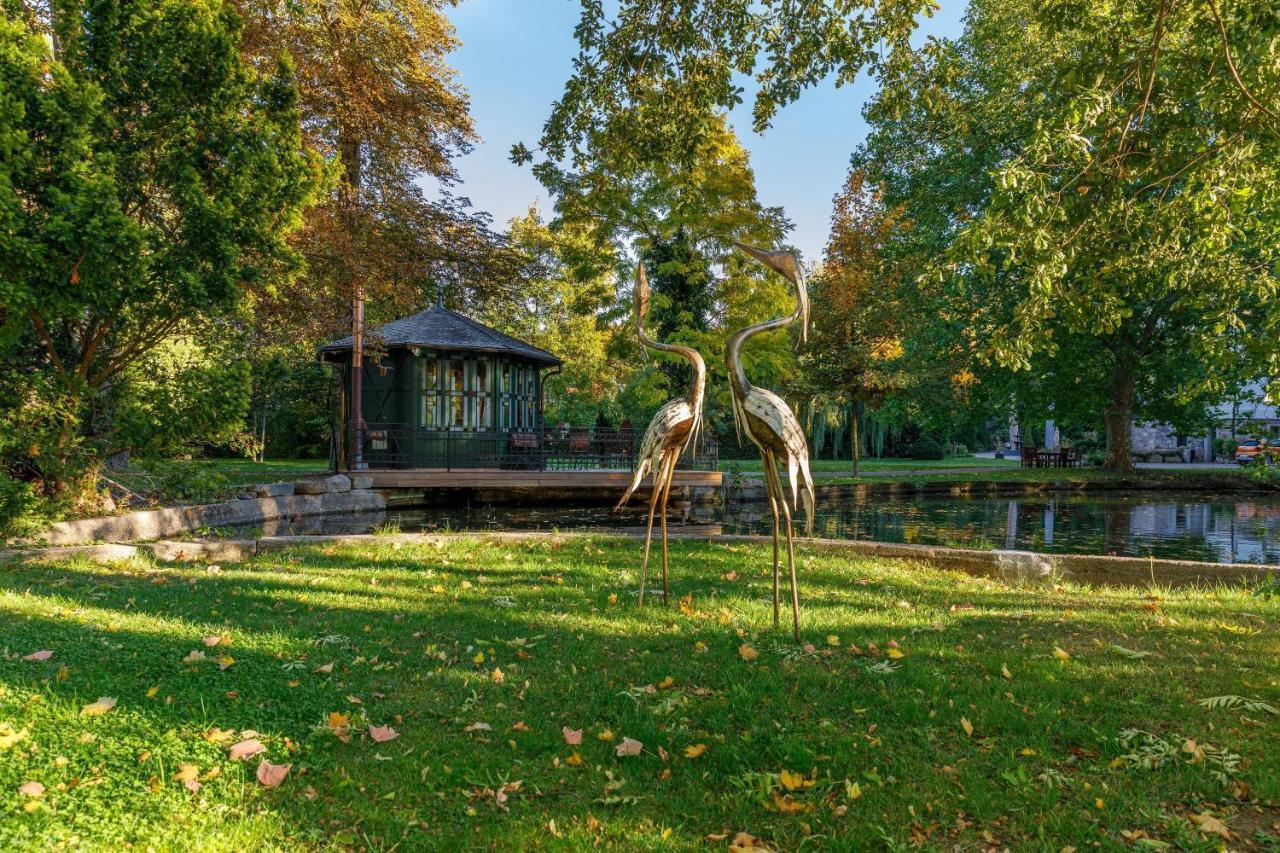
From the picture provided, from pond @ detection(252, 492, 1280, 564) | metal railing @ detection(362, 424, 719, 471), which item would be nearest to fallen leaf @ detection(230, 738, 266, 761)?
pond @ detection(252, 492, 1280, 564)

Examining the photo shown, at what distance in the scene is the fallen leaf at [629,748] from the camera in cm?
316

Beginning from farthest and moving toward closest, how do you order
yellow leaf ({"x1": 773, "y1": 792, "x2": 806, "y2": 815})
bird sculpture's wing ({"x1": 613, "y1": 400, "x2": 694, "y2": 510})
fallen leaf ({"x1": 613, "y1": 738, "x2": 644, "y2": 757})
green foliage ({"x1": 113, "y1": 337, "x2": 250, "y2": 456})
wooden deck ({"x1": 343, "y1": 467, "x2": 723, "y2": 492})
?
wooden deck ({"x1": 343, "y1": 467, "x2": 723, "y2": 492}), green foliage ({"x1": 113, "y1": 337, "x2": 250, "y2": 456}), bird sculpture's wing ({"x1": 613, "y1": 400, "x2": 694, "y2": 510}), fallen leaf ({"x1": 613, "y1": 738, "x2": 644, "y2": 757}), yellow leaf ({"x1": 773, "y1": 792, "x2": 806, "y2": 815})

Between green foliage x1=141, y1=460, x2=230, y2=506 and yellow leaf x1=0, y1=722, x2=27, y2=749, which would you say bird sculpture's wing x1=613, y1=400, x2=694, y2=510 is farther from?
green foliage x1=141, y1=460, x2=230, y2=506

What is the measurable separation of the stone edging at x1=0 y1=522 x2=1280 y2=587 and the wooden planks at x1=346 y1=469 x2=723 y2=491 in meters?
8.03

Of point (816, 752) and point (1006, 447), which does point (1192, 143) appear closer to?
point (816, 752)

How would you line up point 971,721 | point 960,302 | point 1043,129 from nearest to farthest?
point 971,721
point 1043,129
point 960,302

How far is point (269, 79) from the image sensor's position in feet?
30.2

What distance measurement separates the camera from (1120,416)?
24.1m

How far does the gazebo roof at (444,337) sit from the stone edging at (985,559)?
36.2ft

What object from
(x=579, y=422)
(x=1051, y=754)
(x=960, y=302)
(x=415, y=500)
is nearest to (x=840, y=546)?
(x=1051, y=754)

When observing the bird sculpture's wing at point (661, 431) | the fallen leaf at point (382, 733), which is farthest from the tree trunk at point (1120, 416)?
the fallen leaf at point (382, 733)

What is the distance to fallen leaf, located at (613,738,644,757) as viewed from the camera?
316 cm

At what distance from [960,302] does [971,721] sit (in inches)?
820

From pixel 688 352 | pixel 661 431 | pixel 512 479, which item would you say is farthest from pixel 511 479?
pixel 661 431
